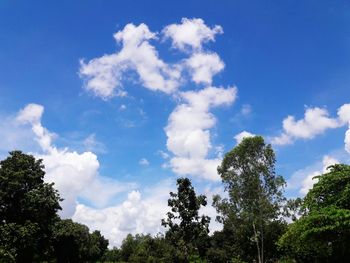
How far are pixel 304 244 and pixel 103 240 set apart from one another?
130 metres

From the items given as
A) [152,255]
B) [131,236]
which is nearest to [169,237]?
[152,255]

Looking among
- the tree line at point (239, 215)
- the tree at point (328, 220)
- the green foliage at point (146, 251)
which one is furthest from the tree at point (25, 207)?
the tree at point (328, 220)

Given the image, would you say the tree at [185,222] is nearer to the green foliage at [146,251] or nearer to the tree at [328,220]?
the green foliage at [146,251]

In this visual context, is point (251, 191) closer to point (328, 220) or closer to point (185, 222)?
point (185, 222)

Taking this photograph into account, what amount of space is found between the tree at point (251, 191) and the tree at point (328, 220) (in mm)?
16874

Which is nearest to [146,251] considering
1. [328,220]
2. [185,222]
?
[185,222]

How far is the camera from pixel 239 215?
189 ft

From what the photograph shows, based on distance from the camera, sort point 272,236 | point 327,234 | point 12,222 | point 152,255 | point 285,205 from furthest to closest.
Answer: point 152,255, point 272,236, point 285,205, point 12,222, point 327,234

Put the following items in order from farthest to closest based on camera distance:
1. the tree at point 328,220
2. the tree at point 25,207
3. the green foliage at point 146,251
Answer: the green foliage at point 146,251
the tree at point 25,207
the tree at point 328,220

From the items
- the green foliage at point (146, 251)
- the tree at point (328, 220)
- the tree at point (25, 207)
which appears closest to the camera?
the tree at point (328, 220)

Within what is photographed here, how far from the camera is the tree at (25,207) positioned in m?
46.0

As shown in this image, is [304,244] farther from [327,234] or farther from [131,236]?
[131,236]

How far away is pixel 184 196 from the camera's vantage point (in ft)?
191

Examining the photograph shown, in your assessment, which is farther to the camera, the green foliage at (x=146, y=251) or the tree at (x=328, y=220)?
the green foliage at (x=146, y=251)
